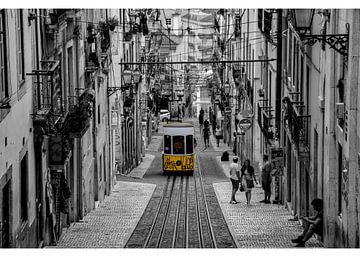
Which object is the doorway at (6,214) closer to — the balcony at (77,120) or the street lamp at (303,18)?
the balcony at (77,120)

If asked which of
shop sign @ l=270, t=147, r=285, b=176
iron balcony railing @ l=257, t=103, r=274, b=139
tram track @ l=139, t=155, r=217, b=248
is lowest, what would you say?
tram track @ l=139, t=155, r=217, b=248

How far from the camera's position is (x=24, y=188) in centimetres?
1684

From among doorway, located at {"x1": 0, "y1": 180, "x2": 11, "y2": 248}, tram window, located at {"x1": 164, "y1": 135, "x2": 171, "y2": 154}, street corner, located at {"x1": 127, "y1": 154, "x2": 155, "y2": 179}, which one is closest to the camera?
doorway, located at {"x1": 0, "y1": 180, "x2": 11, "y2": 248}

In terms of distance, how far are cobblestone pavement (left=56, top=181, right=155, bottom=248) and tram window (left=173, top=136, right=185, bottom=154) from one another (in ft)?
18.4

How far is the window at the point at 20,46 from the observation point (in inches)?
637

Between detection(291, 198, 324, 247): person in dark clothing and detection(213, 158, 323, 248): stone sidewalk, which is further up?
detection(291, 198, 324, 247): person in dark clothing

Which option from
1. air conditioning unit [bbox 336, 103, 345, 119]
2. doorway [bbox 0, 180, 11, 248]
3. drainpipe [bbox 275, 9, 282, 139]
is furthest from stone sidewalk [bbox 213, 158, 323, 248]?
doorway [bbox 0, 180, 11, 248]

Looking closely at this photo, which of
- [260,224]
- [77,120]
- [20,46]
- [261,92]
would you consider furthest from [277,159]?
[20,46]

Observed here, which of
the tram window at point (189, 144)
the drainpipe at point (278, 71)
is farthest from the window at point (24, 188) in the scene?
the tram window at point (189, 144)

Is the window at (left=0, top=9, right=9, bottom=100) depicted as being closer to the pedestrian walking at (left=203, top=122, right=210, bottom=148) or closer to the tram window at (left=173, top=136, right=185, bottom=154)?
the tram window at (left=173, top=136, right=185, bottom=154)

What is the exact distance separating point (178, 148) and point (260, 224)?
17506 mm

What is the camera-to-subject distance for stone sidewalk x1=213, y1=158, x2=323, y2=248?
64.6ft

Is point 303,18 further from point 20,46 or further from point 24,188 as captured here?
point 24,188

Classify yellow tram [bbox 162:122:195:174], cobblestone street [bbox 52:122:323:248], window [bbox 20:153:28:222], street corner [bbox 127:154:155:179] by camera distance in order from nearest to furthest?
window [bbox 20:153:28:222] < cobblestone street [bbox 52:122:323:248] < yellow tram [bbox 162:122:195:174] < street corner [bbox 127:154:155:179]
